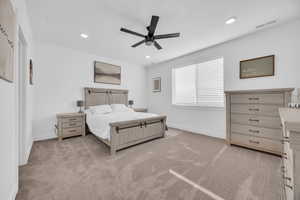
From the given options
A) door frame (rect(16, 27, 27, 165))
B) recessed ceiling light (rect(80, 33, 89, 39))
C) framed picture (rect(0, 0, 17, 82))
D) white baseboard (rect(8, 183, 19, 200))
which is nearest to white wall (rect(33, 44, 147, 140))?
recessed ceiling light (rect(80, 33, 89, 39))

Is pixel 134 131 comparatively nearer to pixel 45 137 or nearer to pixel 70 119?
pixel 70 119

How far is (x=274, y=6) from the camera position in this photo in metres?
2.04

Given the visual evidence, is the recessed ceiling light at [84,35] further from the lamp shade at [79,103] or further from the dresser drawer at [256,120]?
the dresser drawer at [256,120]

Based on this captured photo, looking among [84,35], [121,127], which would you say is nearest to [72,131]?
[121,127]

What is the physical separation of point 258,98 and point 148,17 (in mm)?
2772

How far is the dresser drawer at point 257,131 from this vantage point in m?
2.30

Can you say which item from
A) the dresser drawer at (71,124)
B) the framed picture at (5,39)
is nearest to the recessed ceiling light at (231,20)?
the framed picture at (5,39)

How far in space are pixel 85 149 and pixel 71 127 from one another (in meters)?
1.14

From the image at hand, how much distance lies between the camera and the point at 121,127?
8.66 feet

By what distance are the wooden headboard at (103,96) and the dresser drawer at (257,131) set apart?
3.87 metres

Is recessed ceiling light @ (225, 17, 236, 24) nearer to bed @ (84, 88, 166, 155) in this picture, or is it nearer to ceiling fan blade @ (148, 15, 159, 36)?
ceiling fan blade @ (148, 15, 159, 36)

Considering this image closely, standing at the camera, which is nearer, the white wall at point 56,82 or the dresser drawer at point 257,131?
the dresser drawer at point 257,131

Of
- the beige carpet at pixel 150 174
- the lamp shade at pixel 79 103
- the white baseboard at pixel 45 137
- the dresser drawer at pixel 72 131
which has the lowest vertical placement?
the beige carpet at pixel 150 174

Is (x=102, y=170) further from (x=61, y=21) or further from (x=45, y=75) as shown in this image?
(x=45, y=75)
